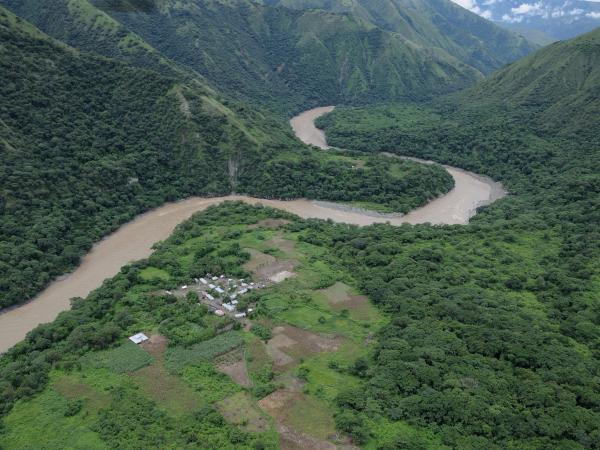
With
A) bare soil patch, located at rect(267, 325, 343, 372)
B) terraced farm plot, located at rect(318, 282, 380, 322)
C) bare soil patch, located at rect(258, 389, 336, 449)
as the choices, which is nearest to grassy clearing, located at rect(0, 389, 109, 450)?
bare soil patch, located at rect(258, 389, 336, 449)

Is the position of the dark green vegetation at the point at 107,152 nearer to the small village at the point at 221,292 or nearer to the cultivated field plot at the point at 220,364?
the cultivated field plot at the point at 220,364

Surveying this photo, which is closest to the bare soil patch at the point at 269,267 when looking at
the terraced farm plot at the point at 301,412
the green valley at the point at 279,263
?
the green valley at the point at 279,263

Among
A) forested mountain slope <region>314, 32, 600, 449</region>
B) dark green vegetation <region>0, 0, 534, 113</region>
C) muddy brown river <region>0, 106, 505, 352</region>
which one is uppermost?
dark green vegetation <region>0, 0, 534, 113</region>

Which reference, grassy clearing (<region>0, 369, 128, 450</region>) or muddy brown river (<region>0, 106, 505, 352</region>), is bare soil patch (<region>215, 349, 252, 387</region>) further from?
muddy brown river (<region>0, 106, 505, 352</region>)

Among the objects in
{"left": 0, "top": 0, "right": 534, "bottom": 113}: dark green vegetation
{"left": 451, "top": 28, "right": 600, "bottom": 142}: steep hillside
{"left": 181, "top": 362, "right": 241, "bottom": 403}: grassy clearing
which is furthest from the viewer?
{"left": 0, "top": 0, "right": 534, "bottom": 113}: dark green vegetation

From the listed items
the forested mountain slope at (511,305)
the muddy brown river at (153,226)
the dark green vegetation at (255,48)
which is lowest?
the muddy brown river at (153,226)

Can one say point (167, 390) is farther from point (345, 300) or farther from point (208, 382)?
point (345, 300)
